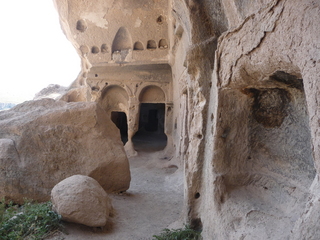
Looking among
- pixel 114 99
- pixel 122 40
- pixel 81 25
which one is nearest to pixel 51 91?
pixel 114 99

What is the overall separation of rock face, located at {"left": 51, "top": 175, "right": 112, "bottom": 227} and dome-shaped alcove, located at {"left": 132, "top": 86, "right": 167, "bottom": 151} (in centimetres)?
698

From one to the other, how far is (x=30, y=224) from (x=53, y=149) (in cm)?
160

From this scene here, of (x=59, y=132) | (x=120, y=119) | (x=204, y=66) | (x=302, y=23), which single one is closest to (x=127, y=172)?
(x=59, y=132)

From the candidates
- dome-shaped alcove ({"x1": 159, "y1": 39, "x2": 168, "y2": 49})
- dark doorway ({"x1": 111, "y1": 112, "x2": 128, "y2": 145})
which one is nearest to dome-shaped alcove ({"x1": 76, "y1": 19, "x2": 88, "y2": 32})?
dome-shaped alcove ({"x1": 159, "y1": 39, "x2": 168, "y2": 49})

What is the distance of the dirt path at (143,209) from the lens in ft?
9.86

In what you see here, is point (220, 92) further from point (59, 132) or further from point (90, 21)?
Answer: point (90, 21)

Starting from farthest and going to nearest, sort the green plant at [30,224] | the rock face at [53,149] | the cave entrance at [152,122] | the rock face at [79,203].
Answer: the cave entrance at [152,122], the rock face at [53,149], the rock face at [79,203], the green plant at [30,224]

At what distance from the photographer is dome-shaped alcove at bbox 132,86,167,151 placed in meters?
10.0

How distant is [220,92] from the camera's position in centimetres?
253

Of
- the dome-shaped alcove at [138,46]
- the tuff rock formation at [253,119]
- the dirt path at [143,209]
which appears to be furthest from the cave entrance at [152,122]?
the tuff rock formation at [253,119]

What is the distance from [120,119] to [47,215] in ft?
34.1

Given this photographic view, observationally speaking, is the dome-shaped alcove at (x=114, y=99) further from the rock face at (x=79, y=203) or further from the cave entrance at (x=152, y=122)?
the rock face at (x=79, y=203)

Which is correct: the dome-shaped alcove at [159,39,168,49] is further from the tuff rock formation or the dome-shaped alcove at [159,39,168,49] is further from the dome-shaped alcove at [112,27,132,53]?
the tuff rock formation

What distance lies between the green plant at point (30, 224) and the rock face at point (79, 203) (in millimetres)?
112
